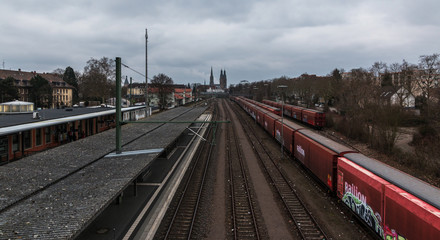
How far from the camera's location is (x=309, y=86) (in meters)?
74.1

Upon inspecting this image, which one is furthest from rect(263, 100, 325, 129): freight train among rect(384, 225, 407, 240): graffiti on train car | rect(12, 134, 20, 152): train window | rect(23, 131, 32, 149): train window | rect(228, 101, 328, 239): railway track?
rect(12, 134, 20, 152): train window

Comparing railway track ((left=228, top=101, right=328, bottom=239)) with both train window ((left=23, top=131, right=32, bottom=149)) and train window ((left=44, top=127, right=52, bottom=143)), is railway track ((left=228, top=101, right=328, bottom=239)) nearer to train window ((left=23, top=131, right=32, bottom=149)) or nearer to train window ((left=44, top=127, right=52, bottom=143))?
train window ((left=23, top=131, right=32, bottom=149))

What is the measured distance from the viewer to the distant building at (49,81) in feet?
219

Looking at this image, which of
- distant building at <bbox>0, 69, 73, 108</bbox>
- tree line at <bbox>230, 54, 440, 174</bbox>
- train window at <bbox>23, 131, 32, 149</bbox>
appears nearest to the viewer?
train window at <bbox>23, 131, 32, 149</bbox>

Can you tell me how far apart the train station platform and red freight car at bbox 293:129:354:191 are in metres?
9.59

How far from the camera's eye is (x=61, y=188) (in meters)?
10.6

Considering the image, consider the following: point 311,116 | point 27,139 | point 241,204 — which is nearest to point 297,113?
point 311,116

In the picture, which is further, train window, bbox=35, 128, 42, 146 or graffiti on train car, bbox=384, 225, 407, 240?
train window, bbox=35, 128, 42, 146

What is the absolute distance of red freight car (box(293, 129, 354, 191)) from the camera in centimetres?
1346

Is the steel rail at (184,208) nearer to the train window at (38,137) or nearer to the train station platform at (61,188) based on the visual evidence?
the train station platform at (61,188)

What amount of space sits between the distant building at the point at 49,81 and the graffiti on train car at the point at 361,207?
67.7 metres

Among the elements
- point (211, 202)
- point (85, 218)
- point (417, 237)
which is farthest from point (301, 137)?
point (85, 218)

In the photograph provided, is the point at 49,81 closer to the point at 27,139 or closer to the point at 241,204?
the point at 27,139

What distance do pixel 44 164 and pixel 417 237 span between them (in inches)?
633
